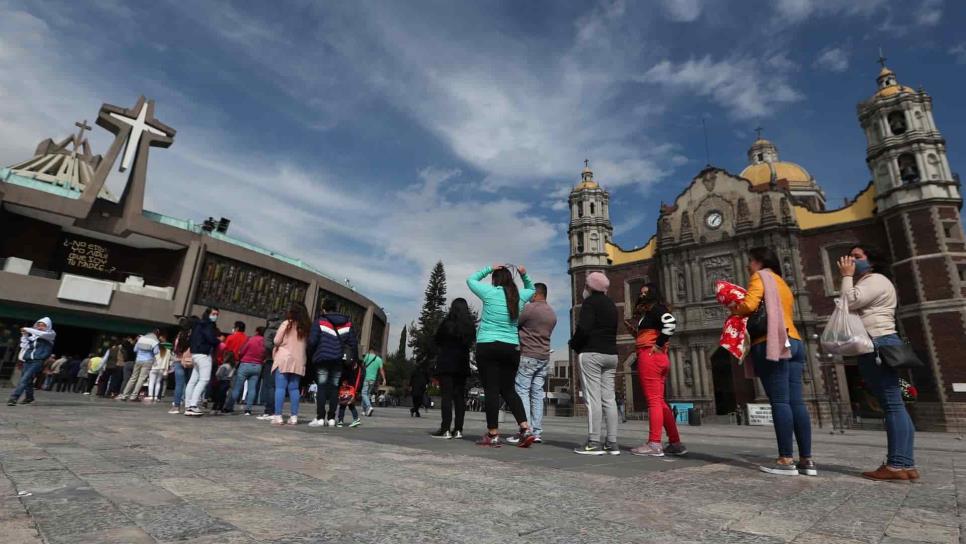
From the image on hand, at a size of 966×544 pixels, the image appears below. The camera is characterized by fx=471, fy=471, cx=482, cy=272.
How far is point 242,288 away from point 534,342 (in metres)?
25.7

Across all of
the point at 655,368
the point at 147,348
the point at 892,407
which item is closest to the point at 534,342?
the point at 655,368

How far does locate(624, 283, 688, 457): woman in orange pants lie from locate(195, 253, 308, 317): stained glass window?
1036 inches

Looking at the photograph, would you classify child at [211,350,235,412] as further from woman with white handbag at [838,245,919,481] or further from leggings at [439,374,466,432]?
woman with white handbag at [838,245,919,481]

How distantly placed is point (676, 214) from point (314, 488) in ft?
109

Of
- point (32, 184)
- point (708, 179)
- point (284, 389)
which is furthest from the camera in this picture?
point (708, 179)

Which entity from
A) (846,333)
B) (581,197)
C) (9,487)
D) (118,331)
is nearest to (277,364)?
(9,487)

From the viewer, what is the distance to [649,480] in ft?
→ 10.0

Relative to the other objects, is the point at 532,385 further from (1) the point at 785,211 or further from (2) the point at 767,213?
(1) the point at 785,211

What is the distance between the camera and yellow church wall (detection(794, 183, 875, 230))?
86.0ft

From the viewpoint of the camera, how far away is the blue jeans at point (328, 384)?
689 centimetres

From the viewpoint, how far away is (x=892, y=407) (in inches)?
141

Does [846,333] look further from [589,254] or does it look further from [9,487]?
[589,254]

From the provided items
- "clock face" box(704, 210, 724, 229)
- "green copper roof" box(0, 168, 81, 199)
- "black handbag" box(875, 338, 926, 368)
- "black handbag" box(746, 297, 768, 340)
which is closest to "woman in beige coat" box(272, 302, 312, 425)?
"black handbag" box(746, 297, 768, 340)

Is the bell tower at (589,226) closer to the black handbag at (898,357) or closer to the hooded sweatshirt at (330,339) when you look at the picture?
the hooded sweatshirt at (330,339)
